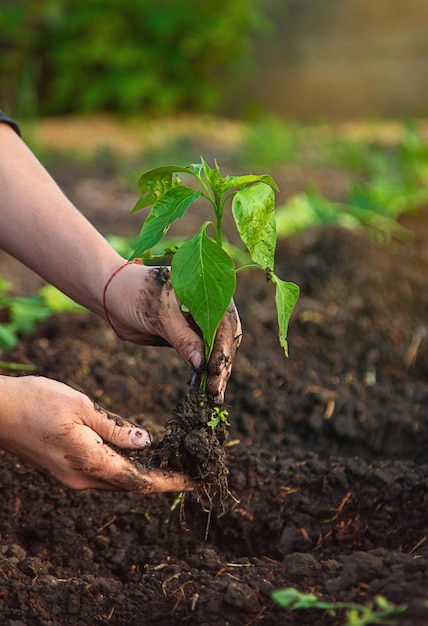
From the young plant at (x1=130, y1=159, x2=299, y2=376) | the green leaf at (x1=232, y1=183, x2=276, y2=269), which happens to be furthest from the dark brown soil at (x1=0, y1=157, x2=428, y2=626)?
the green leaf at (x1=232, y1=183, x2=276, y2=269)

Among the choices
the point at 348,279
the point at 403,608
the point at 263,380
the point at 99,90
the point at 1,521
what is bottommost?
the point at 1,521

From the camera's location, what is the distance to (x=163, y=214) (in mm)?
1659

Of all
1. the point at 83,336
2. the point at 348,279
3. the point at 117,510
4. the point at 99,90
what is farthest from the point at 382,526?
the point at 99,90

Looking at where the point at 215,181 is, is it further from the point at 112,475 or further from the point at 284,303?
the point at 112,475

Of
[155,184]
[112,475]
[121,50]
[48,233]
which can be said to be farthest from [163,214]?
[121,50]

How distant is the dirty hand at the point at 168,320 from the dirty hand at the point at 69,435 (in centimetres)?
20

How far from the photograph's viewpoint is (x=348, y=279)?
348cm

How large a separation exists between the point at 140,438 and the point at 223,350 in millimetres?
260

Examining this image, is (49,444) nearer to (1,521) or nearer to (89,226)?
(1,521)

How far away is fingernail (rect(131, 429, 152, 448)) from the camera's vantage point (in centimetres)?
175

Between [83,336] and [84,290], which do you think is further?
[83,336]

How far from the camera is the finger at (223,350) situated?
1738 mm

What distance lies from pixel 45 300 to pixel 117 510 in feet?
4.65

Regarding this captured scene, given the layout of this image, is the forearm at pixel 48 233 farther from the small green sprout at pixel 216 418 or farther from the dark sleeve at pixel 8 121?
the small green sprout at pixel 216 418
